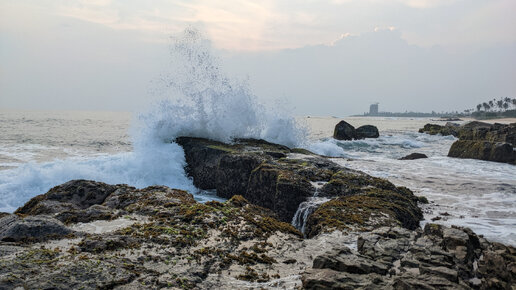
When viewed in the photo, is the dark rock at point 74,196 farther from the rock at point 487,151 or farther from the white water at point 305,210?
the rock at point 487,151

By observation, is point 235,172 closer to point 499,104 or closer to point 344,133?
point 344,133

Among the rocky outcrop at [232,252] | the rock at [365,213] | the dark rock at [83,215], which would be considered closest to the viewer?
the rocky outcrop at [232,252]

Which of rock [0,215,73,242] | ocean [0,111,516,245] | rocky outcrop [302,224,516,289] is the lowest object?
ocean [0,111,516,245]

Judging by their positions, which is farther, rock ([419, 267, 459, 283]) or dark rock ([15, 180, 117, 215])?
dark rock ([15, 180, 117, 215])

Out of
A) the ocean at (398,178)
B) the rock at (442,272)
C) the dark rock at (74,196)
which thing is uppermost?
the rock at (442,272)

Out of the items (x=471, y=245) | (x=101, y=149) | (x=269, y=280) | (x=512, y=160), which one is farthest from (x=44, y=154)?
(x=512, y=160)

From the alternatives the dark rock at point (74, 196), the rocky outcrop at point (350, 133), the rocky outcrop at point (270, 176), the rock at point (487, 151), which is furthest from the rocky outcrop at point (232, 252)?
the rocky outcrop at point (350, 133)

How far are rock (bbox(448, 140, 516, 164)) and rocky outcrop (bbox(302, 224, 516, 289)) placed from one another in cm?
1899

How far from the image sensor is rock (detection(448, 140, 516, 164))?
2048 cm

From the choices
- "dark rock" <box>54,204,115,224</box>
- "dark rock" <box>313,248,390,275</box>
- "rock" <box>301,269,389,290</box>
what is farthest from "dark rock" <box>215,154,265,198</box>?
"rock" <box>301,269,389,290</box>

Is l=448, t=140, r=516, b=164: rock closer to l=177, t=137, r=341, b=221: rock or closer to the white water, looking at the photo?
l=177, t=137, r=341, b=221: rock

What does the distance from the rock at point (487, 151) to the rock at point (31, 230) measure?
2415cm

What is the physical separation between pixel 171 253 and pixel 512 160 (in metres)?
23.3

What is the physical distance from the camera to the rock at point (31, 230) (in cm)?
536
